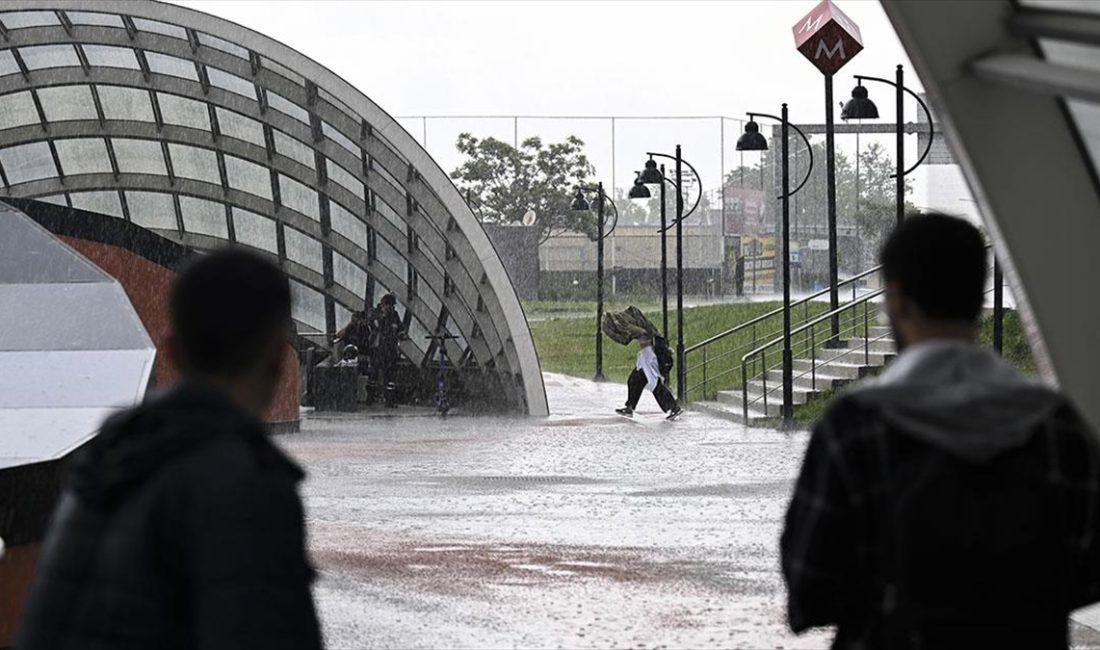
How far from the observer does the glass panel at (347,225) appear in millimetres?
36375

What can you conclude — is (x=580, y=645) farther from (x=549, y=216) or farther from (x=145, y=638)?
(x=549, y=216)

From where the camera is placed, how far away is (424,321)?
37094mm

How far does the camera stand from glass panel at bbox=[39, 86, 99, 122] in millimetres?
33750

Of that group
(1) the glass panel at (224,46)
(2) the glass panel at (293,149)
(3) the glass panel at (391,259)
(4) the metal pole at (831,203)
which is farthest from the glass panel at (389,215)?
(4) the metal pole at (831,203)

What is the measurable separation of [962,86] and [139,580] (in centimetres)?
430

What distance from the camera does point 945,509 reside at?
10.7ft

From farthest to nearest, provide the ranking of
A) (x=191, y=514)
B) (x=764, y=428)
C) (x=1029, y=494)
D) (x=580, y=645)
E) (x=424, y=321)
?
(x=424, y=321) → (x=764, y=428) → (x=580, y=645) → (x=1029, y=494) → (x=191, y=514)

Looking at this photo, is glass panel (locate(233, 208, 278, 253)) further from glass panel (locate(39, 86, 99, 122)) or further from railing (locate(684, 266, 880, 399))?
railing (locate(684, 266, 880, 399))

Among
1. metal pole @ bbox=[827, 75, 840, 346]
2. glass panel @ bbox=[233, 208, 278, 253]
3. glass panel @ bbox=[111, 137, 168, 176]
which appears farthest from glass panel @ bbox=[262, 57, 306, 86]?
metal pole @ bbox=[827, 75, 840, 346]

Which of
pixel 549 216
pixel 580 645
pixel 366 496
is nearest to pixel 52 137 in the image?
Result: pixel 366 496

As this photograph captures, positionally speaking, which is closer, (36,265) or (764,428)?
(36,265)

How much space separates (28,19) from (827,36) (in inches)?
560

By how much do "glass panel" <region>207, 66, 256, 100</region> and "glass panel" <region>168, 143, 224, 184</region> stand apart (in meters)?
2.49

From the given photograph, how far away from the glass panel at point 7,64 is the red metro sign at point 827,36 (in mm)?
13866
